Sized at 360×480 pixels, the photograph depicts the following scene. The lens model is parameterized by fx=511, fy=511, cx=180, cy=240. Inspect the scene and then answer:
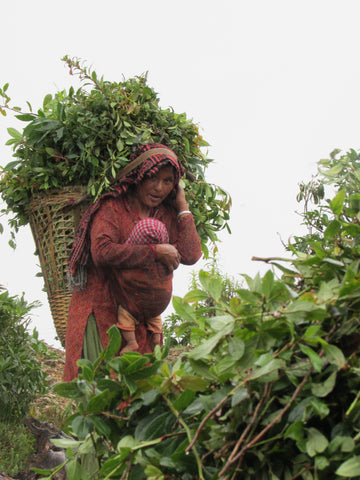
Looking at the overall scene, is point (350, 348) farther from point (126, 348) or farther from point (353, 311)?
point (126, 348)

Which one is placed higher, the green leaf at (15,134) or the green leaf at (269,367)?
the green leaf at (15,134)

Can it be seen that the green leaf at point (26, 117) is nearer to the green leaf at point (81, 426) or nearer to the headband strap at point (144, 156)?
the headband strap at point (144, 156)

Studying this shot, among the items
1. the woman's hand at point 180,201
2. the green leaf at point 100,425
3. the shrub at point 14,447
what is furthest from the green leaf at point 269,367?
the shrub at point 14,447

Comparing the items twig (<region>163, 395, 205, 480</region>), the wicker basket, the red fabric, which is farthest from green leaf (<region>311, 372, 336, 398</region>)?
the wicker basket

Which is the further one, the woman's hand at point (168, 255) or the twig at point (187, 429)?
the woman's hand at point (168, 255)

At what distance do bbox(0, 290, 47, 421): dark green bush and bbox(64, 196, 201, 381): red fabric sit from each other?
→ 1.42ft

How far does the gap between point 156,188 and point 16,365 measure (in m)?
1.19

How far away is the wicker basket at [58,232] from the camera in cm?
242

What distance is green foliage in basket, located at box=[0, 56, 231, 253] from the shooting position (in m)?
2.38

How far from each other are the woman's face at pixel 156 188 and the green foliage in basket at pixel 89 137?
0.49 feet

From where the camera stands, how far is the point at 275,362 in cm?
52

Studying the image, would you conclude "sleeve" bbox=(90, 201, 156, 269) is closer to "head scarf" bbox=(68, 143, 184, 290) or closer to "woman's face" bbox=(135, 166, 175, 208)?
"head scarf" bbox=(68, 143, 184, 290)

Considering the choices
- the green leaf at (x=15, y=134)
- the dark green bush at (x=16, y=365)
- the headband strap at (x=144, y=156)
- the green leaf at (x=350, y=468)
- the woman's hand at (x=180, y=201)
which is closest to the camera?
the green leaf at (x=350, y=468)

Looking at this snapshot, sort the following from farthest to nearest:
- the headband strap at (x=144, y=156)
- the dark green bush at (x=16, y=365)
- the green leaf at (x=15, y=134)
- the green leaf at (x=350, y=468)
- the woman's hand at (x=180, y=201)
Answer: the dark green bush at (x=16, y=365), the green leaf at (x=15, y=134), the woman's hand at (x=180, y=201), the headband strap at (x=144, y=156), the green leaf at (x=350, y=468)
